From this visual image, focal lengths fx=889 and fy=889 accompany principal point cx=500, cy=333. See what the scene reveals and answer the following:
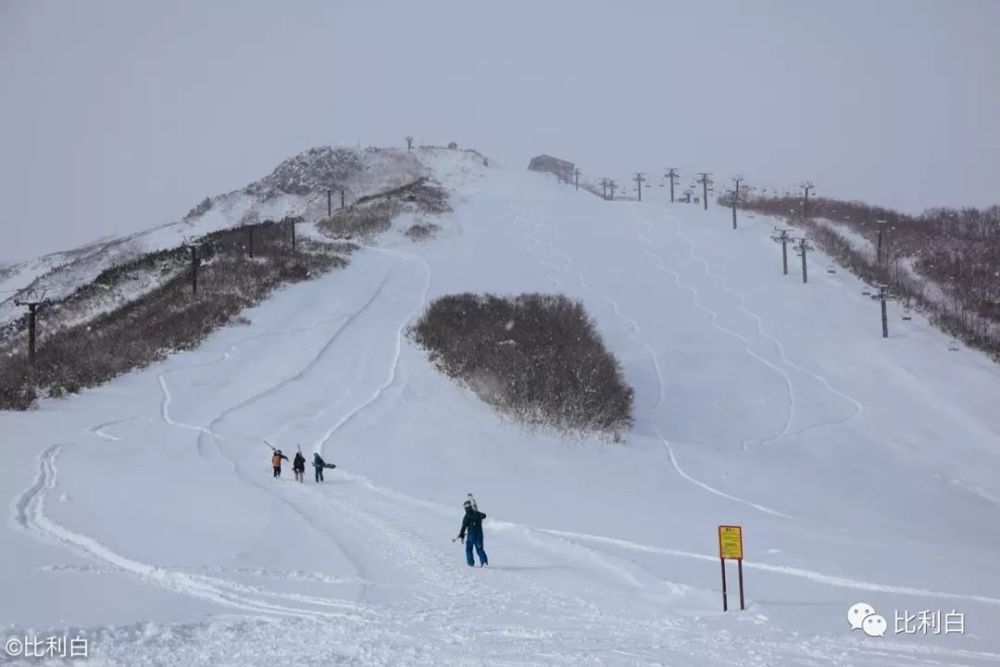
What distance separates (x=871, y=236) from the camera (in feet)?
245

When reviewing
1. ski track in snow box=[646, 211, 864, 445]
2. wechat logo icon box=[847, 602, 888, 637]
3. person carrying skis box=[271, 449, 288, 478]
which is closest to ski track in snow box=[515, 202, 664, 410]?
ski track in snow box=[646, 211, 864, 445]

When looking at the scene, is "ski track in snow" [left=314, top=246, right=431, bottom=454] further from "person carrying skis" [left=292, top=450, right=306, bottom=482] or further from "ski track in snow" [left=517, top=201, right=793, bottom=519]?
"ski track in snow" [left=517, top=201, right=793, bottom=519]

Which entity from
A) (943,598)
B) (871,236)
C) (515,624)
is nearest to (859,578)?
(943,598)

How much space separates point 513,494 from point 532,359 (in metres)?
12.9

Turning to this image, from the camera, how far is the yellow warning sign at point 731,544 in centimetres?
1253

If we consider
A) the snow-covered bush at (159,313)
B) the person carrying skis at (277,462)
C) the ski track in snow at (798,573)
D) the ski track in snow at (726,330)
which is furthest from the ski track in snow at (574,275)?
the ski track in snow at (798,573)

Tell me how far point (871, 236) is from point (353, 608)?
7237 cm

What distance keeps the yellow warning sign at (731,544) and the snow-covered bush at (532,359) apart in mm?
18096

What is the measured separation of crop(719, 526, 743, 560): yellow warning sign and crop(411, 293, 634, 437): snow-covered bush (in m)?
18.1

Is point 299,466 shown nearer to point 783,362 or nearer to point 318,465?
point 318,465

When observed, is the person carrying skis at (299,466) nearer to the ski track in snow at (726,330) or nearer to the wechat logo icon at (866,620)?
the wechat logo icon at (866,620)

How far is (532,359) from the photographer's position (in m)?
35.8

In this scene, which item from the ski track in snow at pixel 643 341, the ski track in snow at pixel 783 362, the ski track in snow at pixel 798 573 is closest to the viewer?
the ski track in snow at pixel 798 573

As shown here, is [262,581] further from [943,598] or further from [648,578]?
[943,598]
